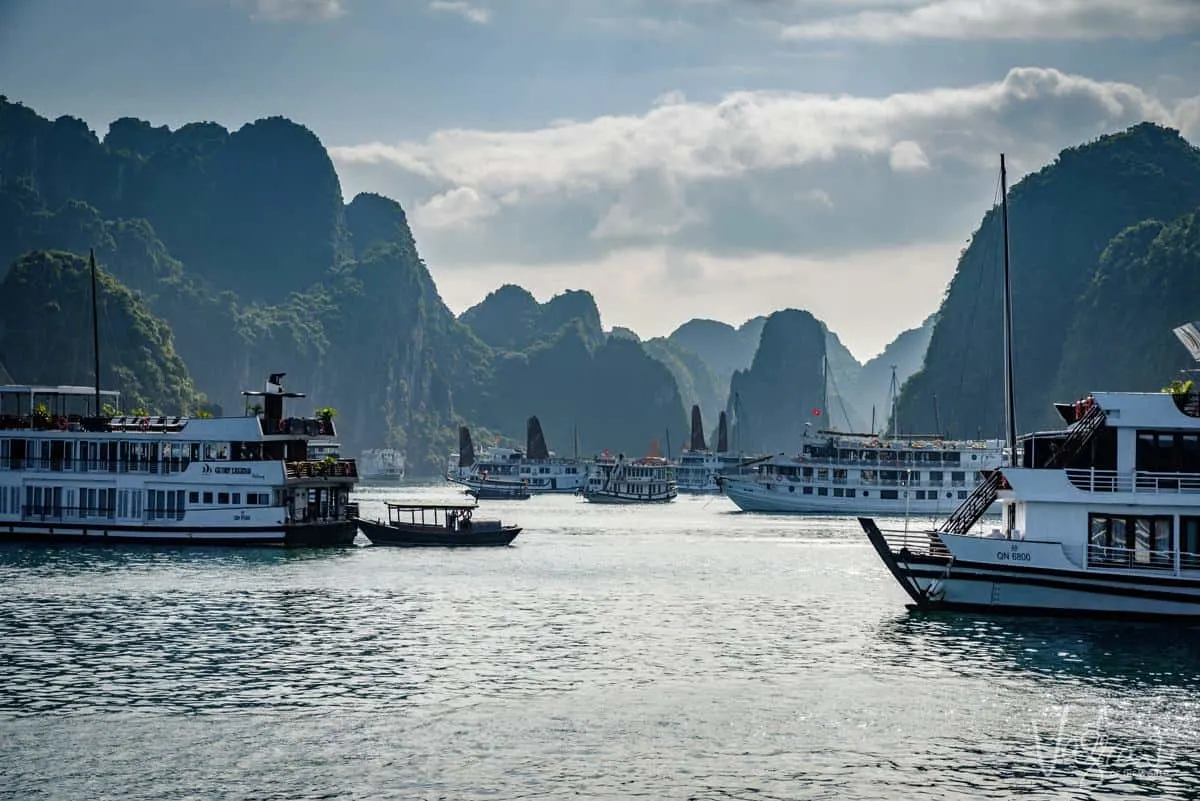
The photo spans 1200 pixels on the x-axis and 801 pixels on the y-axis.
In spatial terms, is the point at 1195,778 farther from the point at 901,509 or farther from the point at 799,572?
the point at 901,509

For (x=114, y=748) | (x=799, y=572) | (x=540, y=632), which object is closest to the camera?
(x=114, y=748)

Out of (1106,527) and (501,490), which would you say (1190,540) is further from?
(501,490)

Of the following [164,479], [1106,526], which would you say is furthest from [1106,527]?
[164,479]

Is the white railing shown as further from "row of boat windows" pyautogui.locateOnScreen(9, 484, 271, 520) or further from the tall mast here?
"row of boat windows" pyautogui.locateOnScreen(9, 484, 271, 520)

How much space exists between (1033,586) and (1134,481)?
508cm

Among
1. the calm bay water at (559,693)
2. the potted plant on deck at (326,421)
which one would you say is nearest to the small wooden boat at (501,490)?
the potted plant on deck at (326,421)

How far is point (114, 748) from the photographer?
104 feet

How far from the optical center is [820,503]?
147750 mm

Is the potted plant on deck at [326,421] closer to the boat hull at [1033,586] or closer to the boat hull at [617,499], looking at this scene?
the boat hull at [1033,586]

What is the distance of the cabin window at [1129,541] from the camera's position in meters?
48.9

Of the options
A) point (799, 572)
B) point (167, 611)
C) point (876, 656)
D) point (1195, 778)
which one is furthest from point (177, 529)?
point (1195, 778)

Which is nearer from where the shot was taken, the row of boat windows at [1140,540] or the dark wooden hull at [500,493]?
the row of boat windows at [1140,540]

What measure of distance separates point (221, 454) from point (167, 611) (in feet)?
84.3

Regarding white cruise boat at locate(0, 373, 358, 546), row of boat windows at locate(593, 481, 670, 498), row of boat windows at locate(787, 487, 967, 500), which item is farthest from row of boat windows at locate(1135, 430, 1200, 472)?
row of boat windows at locate(593, 481, 670, 498)
